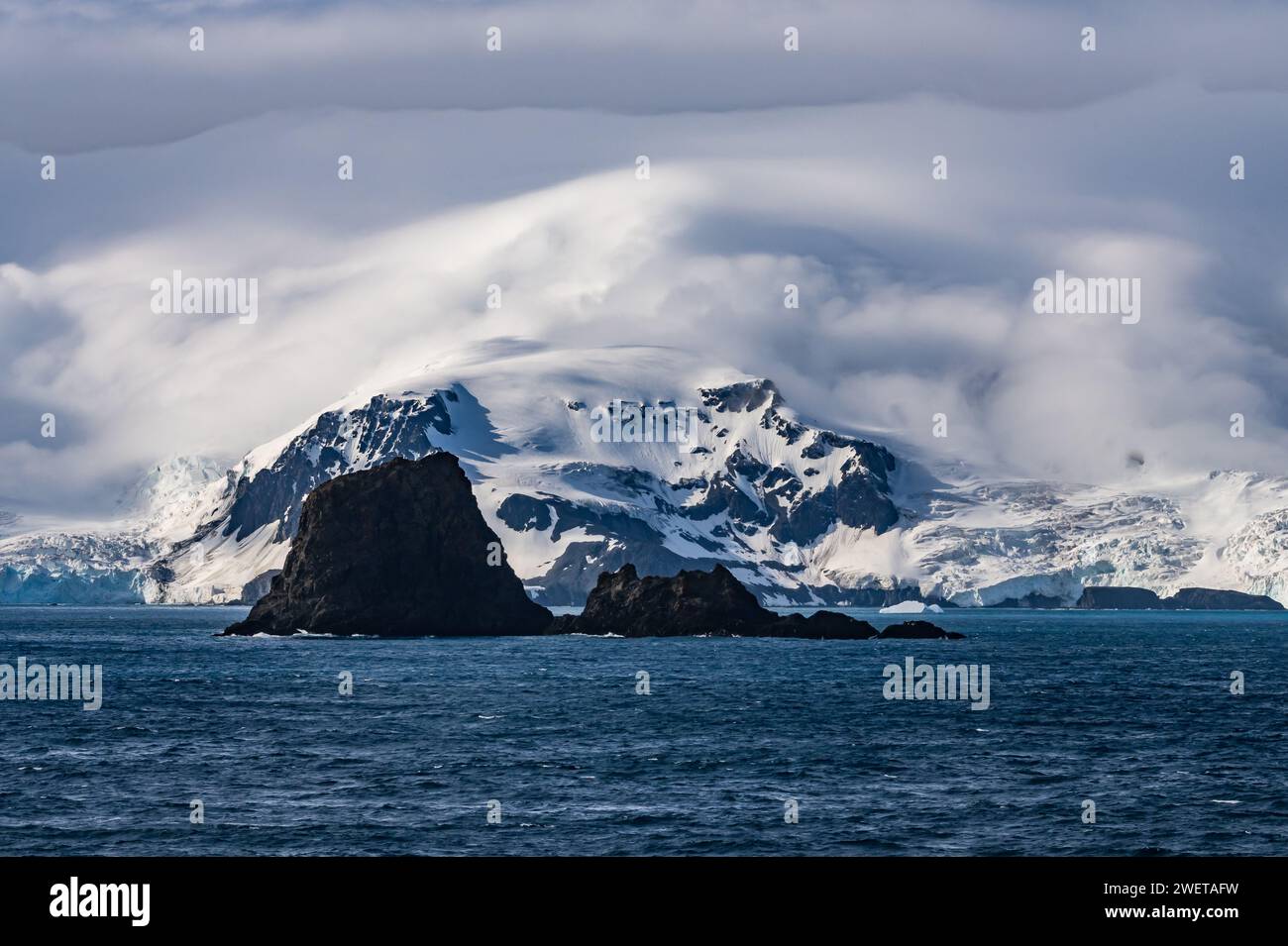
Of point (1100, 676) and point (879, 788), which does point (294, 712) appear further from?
point (1100, 676)

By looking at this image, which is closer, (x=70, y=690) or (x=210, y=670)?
(x=70, y=690)

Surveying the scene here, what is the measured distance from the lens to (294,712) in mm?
106188

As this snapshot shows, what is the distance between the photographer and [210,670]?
154 meters

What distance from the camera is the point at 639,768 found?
78.1 meters

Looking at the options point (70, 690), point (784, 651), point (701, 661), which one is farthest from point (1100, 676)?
point (70, 690)

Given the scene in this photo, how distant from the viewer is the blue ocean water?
58.9 m

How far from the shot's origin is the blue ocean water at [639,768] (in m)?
58.9

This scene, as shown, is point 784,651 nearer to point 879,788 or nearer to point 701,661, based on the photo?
point 701,661
